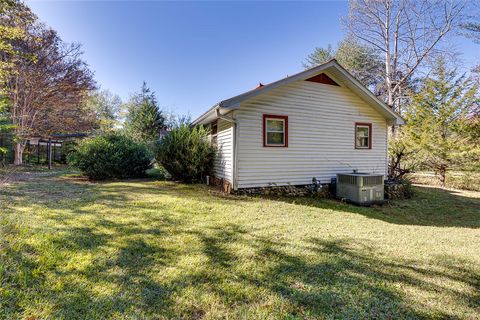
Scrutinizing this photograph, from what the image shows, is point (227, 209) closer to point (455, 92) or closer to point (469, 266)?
point (469, 266)

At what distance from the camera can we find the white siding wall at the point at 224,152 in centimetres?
782

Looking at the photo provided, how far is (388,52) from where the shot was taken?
16703mm

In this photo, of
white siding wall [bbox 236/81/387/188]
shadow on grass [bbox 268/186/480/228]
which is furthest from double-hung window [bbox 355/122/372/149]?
shadow on grass [bbox 268/186/480/228]

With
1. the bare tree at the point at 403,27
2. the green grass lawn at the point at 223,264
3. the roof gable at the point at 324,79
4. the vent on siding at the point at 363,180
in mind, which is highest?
the bare tree at the point at 403,27

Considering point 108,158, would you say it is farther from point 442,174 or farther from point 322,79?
point 442,174

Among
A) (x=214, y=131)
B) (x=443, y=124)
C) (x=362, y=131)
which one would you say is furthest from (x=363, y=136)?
(x=214, y=131)

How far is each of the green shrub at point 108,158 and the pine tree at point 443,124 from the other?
44.1 ft

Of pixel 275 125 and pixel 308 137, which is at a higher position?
pixel 275 125

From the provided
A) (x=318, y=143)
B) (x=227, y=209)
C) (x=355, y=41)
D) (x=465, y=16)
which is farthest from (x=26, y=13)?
(x=465, y=16)

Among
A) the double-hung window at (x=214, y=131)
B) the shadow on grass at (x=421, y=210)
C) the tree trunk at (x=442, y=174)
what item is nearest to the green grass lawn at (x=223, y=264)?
the shadow on grass at (x=421, y=210)

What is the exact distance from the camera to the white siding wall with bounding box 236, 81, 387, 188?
761 centimetres

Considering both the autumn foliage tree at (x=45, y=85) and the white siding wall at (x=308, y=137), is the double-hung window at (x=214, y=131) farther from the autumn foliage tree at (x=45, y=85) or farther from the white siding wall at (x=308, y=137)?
the autumn foliage tree at (x=45, y=85)

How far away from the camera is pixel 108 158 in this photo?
10242mm

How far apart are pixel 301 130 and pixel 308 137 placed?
Result: 1.27 ft
